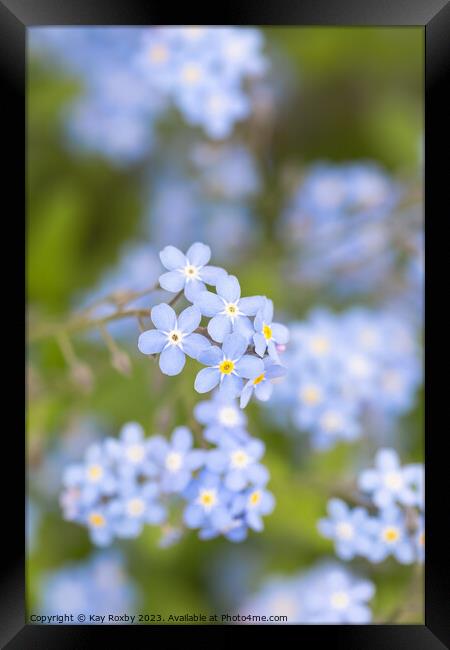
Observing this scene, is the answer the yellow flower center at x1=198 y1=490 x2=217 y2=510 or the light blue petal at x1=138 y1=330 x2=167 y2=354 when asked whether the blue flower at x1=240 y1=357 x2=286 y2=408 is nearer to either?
the light blue petal at x1=138 y1=330 x2=167 y2=354

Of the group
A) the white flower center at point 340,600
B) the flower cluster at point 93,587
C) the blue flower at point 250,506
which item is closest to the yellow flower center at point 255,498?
the blue flower at point 250,506

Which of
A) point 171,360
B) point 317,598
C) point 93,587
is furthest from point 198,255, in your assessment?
point 93,587

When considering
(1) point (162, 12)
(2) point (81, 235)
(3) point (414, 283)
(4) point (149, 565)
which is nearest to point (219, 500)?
(1) point (162, 12)

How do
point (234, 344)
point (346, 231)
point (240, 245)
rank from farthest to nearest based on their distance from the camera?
point (240, 245) → point (346, 231) → point (234, 344)

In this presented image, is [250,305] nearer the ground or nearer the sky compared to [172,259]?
nearer the ground

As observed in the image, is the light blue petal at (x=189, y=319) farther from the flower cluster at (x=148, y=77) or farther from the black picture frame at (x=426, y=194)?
the flower cluster at (x=148, y=77)

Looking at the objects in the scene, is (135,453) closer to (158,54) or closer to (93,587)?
(93,587)

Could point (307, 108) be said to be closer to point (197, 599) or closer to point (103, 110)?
point (103, 110)
